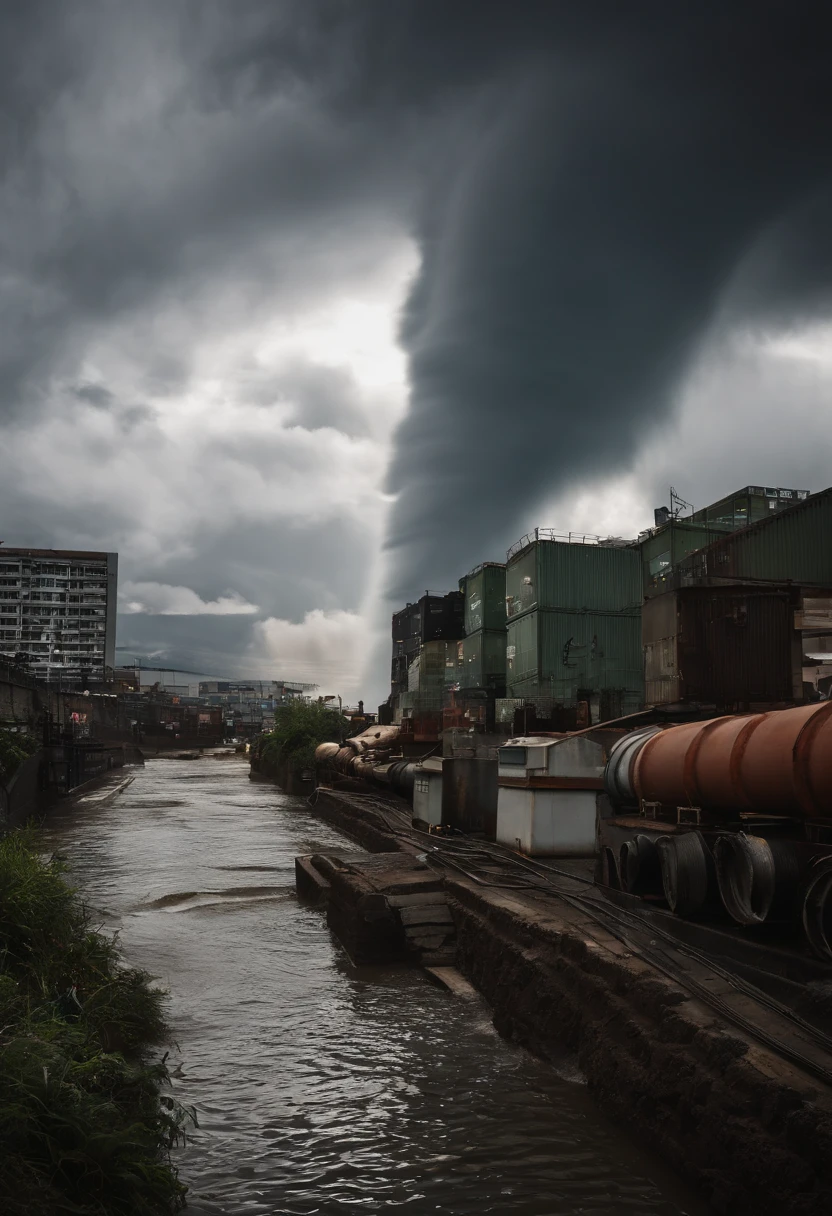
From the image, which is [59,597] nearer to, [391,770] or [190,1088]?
[391,770]

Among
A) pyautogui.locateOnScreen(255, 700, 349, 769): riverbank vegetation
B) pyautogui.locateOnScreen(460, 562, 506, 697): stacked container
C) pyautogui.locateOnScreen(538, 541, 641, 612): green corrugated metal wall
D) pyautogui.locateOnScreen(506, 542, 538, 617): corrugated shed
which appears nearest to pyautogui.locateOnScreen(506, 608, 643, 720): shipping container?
pyautogui.locateOnScreen(538, 541, 641, 612): green corrugated metal wall

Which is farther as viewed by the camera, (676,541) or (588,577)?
(588,577)

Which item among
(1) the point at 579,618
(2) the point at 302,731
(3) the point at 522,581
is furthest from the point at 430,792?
(2) the point at 302,731

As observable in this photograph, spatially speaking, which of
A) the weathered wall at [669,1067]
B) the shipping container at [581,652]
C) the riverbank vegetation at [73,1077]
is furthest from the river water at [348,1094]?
the shipping container at [581,652]

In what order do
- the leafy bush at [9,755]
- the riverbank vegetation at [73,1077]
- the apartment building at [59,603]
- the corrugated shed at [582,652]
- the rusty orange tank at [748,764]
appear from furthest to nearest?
1. the apartment building at [59,603]
2. the corrugated shed at [582,652]
3. the leafy bush at [9,755]
4. the rusty orange tank at [748,764]
5. the riverbank vegetation at [73,1077]

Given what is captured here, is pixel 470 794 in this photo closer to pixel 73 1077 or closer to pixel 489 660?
pixel 73 1077

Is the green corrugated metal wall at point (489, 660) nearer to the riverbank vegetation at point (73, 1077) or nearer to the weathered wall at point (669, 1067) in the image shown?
the weathered wall at point (669, 1067)

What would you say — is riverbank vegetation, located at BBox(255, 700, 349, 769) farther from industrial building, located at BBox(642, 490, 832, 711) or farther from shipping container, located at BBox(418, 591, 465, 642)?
industrial building, located at BBox(642, 490, 832, 711)
